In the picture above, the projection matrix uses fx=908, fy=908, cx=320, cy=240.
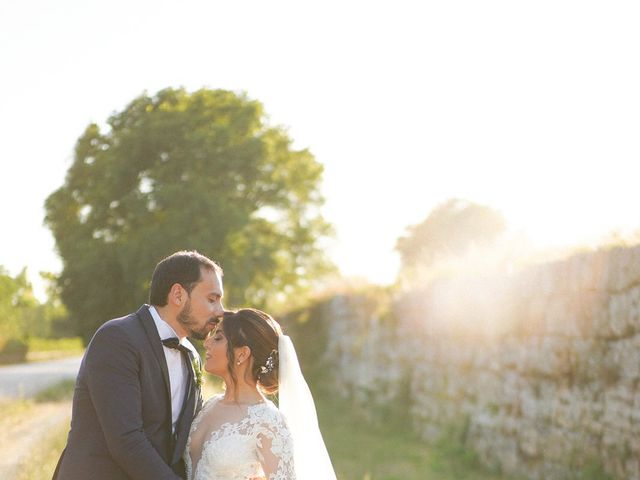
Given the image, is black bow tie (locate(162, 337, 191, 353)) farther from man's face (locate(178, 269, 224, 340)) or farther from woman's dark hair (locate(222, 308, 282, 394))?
woman's dark hair (locate(222, 308, 282, 394))

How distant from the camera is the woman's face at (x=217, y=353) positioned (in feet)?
15.3

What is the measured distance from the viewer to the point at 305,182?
33000mm

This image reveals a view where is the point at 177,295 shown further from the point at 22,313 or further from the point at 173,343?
the point at 22,313

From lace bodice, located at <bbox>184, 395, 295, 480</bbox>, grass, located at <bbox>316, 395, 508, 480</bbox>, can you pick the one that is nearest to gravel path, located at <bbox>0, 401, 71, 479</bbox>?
grass, located at <bbox>316, 395, 508, 480</bbox>

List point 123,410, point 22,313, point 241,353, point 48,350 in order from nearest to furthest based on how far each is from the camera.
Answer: point 123,410, point 241,353, point 48,350, point 22,313

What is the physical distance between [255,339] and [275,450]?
591 mm

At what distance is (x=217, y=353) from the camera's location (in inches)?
184

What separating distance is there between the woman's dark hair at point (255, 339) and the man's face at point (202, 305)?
0.27 m

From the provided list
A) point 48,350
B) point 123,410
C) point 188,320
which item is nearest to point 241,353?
point 188,320

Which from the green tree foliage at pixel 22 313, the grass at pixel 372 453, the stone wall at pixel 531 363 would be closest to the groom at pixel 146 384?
the grass at pixel 372 453

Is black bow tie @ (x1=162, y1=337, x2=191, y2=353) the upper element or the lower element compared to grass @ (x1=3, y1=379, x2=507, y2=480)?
upper

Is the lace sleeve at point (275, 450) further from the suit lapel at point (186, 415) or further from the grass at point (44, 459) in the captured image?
the grass at point (44, 459)

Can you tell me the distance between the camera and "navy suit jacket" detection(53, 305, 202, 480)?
4000 millimetres

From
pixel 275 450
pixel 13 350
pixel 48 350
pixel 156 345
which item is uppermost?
pixel 156 345
